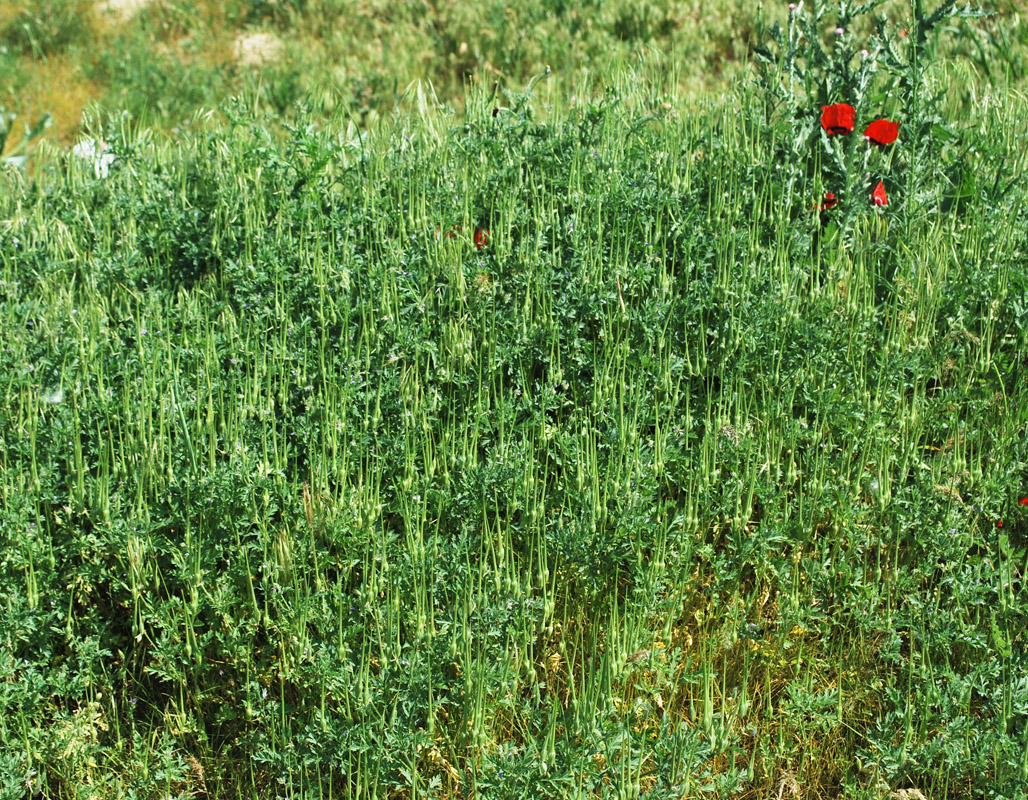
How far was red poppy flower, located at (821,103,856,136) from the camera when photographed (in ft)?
12.5

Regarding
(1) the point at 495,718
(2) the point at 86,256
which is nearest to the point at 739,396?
(1) the point at 495,718

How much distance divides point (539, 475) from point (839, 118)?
1831 millimetres

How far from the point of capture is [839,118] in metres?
3.83

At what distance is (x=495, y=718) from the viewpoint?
265 centimetres

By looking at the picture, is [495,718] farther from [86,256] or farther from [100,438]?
[86,256]

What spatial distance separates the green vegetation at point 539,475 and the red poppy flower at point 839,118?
90mm

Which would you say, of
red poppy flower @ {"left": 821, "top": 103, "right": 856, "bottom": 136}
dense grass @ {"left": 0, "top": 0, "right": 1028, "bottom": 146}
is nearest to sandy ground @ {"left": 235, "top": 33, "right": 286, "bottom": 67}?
dense grass @ {"left": 0, "top": 0, "right": 1028, "bottom": 146}

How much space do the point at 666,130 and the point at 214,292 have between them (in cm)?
194

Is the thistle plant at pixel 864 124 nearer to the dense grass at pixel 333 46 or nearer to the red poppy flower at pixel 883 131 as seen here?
the red poppy flower at pixel 883 131

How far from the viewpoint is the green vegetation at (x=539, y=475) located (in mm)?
2596

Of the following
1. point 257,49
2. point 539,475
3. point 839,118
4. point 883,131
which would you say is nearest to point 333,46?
point 257,49

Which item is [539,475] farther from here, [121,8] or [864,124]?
[121,8]

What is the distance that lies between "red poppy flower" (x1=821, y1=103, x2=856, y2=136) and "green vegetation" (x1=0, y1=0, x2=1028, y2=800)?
0.09 metres

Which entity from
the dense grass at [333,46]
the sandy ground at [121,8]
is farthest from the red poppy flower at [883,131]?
the sandy ground at [121,8]
